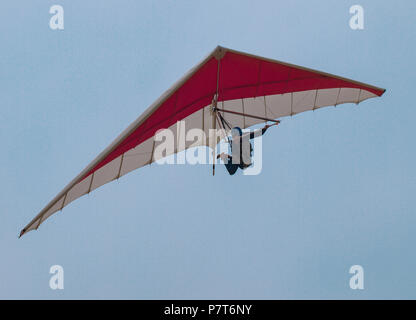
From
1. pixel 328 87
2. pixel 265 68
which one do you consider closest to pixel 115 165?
pixel 265 68

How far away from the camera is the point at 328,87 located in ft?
39.0

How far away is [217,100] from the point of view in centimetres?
1087

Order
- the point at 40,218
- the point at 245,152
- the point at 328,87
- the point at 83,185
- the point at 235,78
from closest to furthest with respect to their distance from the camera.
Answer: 1. the point at 40,218
2. the point at 83,185
3. the point at 245,152
4. the point at 235,78
5. the point at 328,87

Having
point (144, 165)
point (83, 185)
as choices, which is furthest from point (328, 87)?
point (83, 185)

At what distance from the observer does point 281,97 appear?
12281mm

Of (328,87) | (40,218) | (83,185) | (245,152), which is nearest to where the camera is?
(40,218)

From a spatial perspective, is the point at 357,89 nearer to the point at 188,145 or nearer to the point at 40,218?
the point at 188,145

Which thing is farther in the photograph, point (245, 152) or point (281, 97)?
point (281, 97)

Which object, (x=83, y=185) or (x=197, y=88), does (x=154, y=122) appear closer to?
(x=197, y=88)

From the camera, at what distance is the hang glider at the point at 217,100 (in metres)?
8.77

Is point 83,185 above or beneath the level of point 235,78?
beneath

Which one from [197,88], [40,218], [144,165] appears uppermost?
[197,88]

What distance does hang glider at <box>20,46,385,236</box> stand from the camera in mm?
8772

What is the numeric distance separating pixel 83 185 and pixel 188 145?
3.70 m
